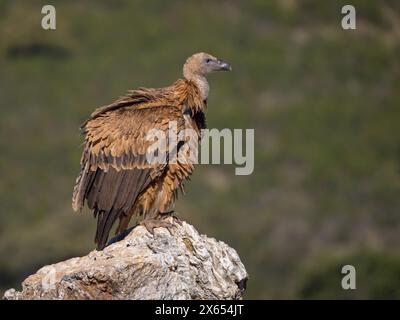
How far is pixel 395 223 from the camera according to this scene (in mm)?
39094

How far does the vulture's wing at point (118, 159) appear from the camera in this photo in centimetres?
1109

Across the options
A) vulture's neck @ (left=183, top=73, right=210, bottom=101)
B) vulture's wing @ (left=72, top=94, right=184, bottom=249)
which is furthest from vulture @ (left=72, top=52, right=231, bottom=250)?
vulture's neck @ (left=183, top=73, right=210, bottom=101)

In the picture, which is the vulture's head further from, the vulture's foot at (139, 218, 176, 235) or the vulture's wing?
the vulture's foot at (139, 218, 176, 235)

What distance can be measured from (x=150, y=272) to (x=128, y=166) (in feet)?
5.36

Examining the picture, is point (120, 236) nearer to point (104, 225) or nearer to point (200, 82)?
point (104, 225)

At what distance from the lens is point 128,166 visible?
36.7 feet

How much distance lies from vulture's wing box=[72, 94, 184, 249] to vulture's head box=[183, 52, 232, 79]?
2.81ft

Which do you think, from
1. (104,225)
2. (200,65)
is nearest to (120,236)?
(104,225)

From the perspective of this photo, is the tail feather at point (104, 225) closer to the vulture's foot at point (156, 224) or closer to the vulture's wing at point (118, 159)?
the vulture's wing at point (118, 159)

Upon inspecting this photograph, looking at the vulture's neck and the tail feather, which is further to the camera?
the vulture's neck

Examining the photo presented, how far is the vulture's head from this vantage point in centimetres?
1202

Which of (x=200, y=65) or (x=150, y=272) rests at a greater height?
(x=200, y=65)

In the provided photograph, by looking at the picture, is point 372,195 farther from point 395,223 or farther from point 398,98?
point 398,98
